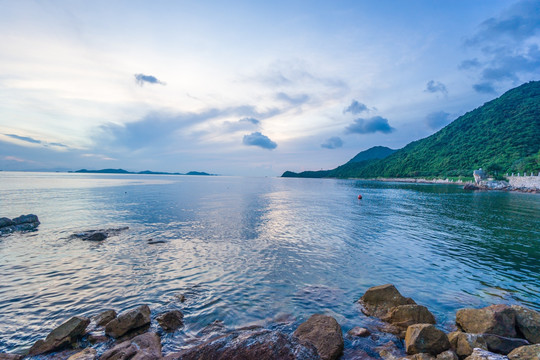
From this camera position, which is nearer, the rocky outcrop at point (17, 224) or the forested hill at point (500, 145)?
the rocky outcrop at point (17, 224)

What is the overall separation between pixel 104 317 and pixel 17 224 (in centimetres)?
2913

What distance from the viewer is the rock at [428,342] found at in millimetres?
8188

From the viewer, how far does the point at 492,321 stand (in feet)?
29.7

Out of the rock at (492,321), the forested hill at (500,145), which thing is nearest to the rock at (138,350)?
the rock at (492,321)

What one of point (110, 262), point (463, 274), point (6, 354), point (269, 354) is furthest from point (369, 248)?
point (6, 354)

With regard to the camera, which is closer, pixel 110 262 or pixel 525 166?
pixel 110 262

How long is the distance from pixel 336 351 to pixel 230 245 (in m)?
15.9

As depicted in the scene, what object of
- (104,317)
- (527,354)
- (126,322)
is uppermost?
(527,354)

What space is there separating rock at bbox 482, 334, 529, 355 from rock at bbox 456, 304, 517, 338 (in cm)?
66

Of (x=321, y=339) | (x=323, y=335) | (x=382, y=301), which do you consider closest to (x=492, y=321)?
(x=382, y=301)

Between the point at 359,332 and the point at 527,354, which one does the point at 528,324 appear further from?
the point at 359,332

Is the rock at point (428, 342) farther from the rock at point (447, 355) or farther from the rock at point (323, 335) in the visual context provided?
the rock at point (323, 335)

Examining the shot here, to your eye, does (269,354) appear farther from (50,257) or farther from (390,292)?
(50,257)

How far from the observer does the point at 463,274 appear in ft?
53.1
